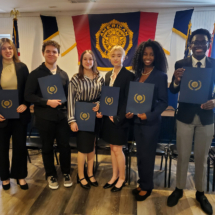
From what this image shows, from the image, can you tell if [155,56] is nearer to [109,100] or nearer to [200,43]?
[200,43]

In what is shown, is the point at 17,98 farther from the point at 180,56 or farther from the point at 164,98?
the point at 180,56

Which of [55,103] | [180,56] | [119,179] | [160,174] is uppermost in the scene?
[180,56]

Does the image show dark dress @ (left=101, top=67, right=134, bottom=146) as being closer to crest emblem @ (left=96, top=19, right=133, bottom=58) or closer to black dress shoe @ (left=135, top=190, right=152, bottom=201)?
black dress shoe @ (left=135, top=190, right=152, bottom=201)

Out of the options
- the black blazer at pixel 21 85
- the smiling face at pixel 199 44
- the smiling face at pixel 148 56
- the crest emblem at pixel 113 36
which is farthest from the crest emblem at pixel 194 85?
the crest emblem at pixel 113 36

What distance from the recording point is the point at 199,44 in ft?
4.91

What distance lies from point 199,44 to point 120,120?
3.19 feet

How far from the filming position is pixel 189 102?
59.6 inches

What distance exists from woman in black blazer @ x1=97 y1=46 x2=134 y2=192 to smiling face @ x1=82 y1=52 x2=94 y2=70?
207mm

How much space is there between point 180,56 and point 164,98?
2.39 m

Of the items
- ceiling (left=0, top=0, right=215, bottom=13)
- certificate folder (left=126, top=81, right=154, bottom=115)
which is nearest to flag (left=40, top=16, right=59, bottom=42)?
ceiling (left=0, top=0, right=215, bottom=13)

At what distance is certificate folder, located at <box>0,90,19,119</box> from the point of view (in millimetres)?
1779

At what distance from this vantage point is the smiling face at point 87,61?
1770mm

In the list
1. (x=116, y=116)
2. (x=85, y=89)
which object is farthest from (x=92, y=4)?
(x=116, y=116)

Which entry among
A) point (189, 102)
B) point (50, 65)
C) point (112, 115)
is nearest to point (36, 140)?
point (50, 65)
